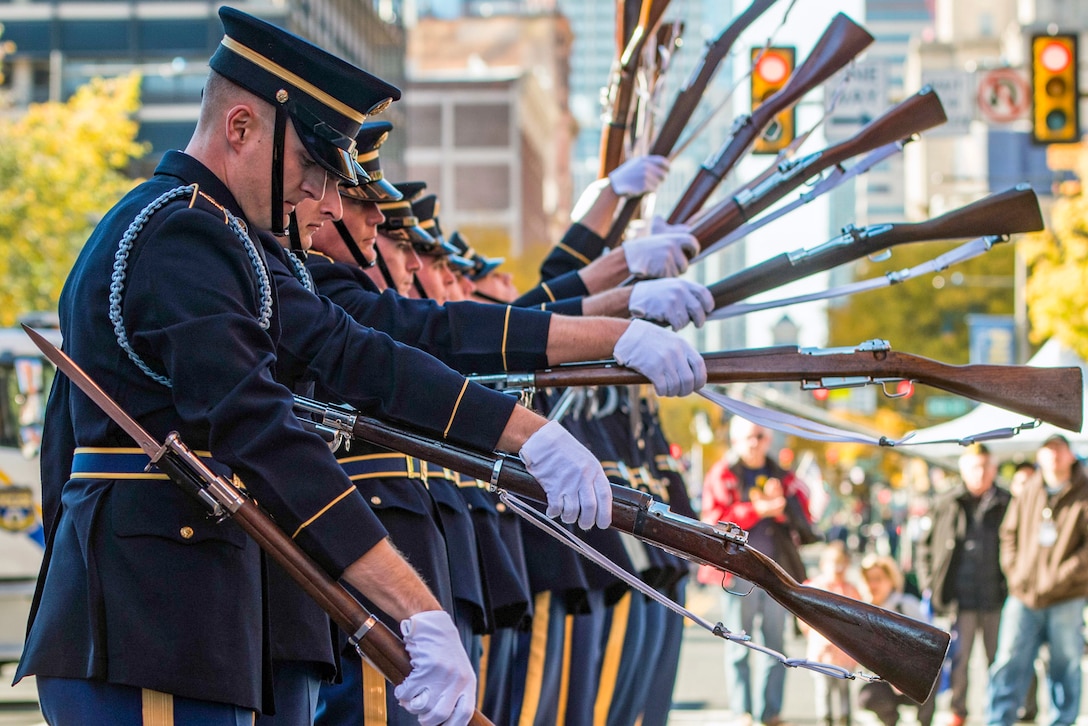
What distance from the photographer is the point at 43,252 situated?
90.6ft

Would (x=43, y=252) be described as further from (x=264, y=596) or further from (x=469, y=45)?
(x=469, y=45)

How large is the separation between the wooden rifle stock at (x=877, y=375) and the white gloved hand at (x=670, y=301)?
1.24ft

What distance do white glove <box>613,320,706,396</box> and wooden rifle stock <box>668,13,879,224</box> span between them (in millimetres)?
1945

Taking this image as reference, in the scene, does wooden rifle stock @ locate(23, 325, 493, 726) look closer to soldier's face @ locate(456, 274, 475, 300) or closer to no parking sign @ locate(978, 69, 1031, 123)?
soldier's face @ locate(456, 274, 475, 300)

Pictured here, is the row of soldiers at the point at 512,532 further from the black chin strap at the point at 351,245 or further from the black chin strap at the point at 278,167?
the black chin strap at the point at 278,167

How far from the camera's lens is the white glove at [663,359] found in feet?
13.5

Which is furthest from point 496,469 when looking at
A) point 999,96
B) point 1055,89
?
point 999,96

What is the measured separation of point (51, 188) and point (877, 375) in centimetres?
2547

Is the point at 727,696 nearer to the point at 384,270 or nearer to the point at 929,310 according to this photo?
the point at 384,270

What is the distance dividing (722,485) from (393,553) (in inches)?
324

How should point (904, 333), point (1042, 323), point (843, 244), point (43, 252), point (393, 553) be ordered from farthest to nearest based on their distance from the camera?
point (904, 333) → point (1042, 323) → point (43, 252) → point (843, 244) → point (393, 553)

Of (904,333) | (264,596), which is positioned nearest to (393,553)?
(264,596)

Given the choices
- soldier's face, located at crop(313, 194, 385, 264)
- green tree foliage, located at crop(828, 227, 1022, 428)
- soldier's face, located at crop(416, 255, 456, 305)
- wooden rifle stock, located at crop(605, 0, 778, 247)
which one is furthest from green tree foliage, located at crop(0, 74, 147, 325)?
green tree foliage, located at crop(828, 227, 1022, 428)

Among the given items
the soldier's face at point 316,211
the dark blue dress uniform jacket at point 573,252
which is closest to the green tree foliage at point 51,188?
the dark blue dress uniform jacket at point 573,252
